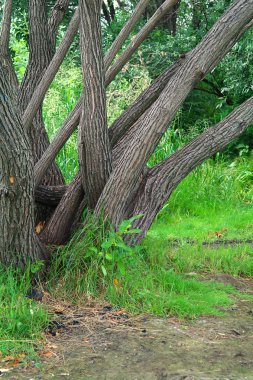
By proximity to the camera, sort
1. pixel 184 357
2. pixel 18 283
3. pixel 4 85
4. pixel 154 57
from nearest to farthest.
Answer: pixel 184 357 → pixel 4 85 → pixel 18 283 → pixel 154 57

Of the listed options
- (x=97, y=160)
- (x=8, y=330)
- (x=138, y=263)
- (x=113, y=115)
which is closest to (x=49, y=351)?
(x=8, y=330)

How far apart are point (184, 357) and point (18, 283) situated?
1464mm

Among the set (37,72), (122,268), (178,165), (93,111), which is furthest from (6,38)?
(122,268)

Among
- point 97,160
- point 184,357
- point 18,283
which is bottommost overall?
point 184,357

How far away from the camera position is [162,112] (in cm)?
547

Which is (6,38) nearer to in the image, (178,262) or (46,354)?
(178,262)

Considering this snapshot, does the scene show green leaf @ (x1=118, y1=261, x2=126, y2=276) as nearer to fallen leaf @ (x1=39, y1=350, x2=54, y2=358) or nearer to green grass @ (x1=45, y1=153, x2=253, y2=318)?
green grass @ (x1=45, y1=153, x2=253, y2=318)

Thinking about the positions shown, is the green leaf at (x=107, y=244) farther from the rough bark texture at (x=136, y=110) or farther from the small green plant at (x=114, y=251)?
the rough bark texture at (x=136, y=110)

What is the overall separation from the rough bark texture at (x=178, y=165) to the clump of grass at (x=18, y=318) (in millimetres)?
1227

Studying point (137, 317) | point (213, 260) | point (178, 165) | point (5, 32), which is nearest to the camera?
point (137, 317)

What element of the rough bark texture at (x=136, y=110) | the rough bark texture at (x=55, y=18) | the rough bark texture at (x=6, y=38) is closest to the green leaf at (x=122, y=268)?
the rough bark texture at (x=136, y=110)

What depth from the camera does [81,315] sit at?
4828 millimetres

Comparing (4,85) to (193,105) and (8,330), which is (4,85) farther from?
(193,105)

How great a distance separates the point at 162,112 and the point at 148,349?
2.04 metres
